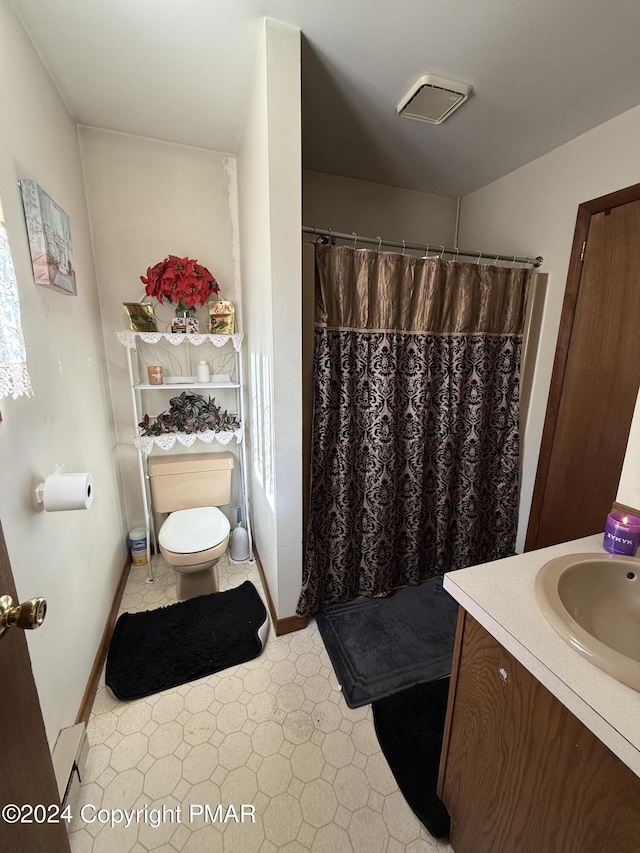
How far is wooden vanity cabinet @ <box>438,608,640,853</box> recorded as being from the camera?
1.92 feet

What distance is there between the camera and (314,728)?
1333mm

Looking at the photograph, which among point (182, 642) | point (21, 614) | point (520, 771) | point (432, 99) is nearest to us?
point (21, 614)

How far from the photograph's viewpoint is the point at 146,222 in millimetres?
1975

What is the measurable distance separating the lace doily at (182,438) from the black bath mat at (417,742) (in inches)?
59.3

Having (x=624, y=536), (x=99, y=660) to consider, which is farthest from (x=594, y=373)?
(x=99, y=660)

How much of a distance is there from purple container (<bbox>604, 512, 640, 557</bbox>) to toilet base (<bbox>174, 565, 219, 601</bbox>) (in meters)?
1.77

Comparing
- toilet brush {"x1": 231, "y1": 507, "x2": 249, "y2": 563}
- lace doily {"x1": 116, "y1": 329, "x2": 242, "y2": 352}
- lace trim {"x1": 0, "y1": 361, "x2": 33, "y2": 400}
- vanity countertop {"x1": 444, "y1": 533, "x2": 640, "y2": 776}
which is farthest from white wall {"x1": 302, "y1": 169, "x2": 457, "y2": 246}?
vanity countertop {"x1": 444, "y1": 533, "x2": 640, "y2": 776}

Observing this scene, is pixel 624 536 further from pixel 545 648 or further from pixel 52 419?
pixel 52 419

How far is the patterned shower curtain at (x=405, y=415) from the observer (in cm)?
162

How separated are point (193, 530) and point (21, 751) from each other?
4.09 ft

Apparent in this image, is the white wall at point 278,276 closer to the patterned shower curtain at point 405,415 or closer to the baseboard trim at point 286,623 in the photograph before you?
the baseboard trim at point 286,623

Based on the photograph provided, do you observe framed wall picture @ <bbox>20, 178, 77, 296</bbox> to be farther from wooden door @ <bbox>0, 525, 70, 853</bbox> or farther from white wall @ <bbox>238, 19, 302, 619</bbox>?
wooden door @ <bbox>0, 525, 70, 853</bbox>

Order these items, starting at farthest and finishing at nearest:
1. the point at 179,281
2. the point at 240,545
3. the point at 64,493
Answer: the point at 240,545
the point at 179,281
the point at 64,493

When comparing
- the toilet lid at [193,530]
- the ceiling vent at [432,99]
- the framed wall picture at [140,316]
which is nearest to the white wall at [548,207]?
the ceiling vent at [432,99]
